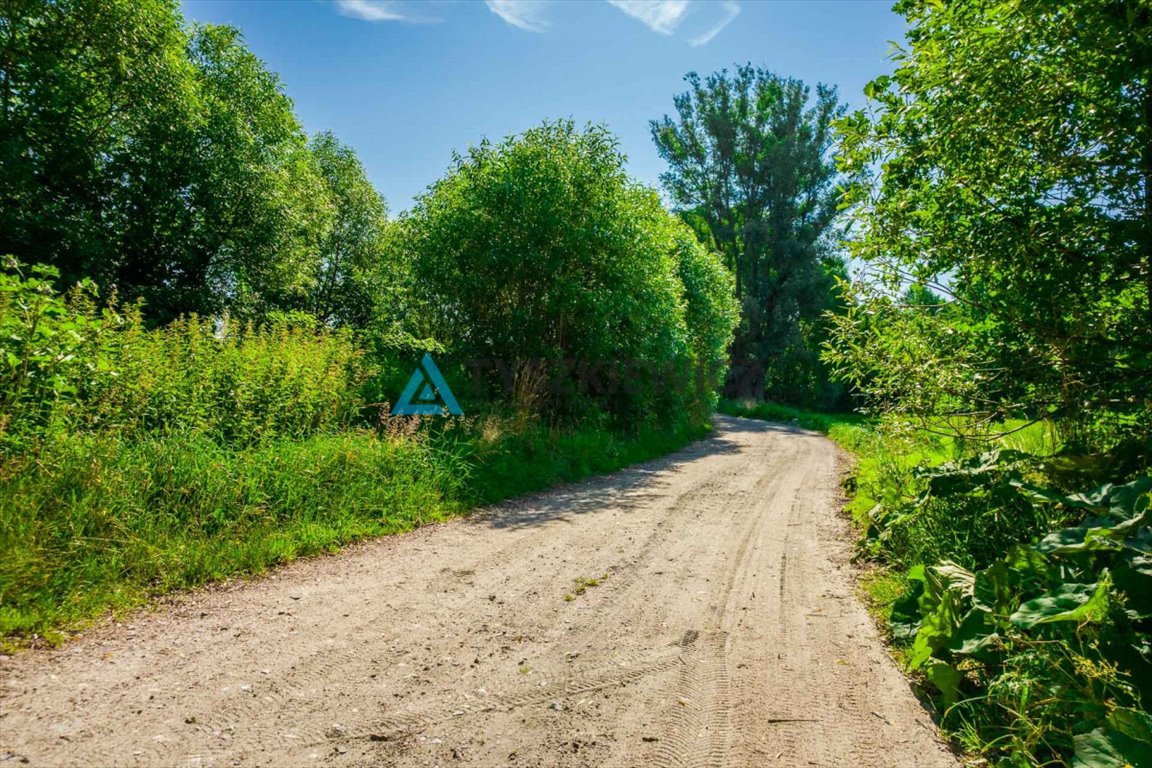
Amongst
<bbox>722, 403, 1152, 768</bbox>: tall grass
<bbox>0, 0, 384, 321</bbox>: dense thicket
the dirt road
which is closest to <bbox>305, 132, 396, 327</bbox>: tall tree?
<bbox>0, 0, 384, 321</bbox>: dense thicket

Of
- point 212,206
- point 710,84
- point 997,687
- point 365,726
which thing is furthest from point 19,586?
point 710,84

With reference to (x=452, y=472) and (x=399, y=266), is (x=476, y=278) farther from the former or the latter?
(x=452, y=472)

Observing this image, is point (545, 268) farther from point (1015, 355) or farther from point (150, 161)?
point (150, 161)

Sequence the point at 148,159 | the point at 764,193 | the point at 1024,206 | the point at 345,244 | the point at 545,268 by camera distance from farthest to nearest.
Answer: the point at 764,193
the point at 345,244
the point at 148,159
the point at 545,268
the point at 1024,206

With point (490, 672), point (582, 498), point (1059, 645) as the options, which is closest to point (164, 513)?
point (490, 672)

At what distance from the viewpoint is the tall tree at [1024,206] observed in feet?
12.0

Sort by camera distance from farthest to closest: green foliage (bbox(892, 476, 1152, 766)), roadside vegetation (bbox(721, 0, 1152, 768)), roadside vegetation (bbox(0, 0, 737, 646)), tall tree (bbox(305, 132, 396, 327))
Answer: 1. tall tree (bbox(305, 132, 396, 327))
2. roadside vegetation (bbox(0, 0, 737, 646))
3. roadside vegetation (bbox(721, 0, 1152, 768))
4. green foliage (bbox(892, 476, 1152, 766))

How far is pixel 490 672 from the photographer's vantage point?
325cm

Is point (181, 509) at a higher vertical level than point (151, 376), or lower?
lower

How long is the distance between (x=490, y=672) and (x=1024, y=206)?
499 cm

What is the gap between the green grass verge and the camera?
380cm
